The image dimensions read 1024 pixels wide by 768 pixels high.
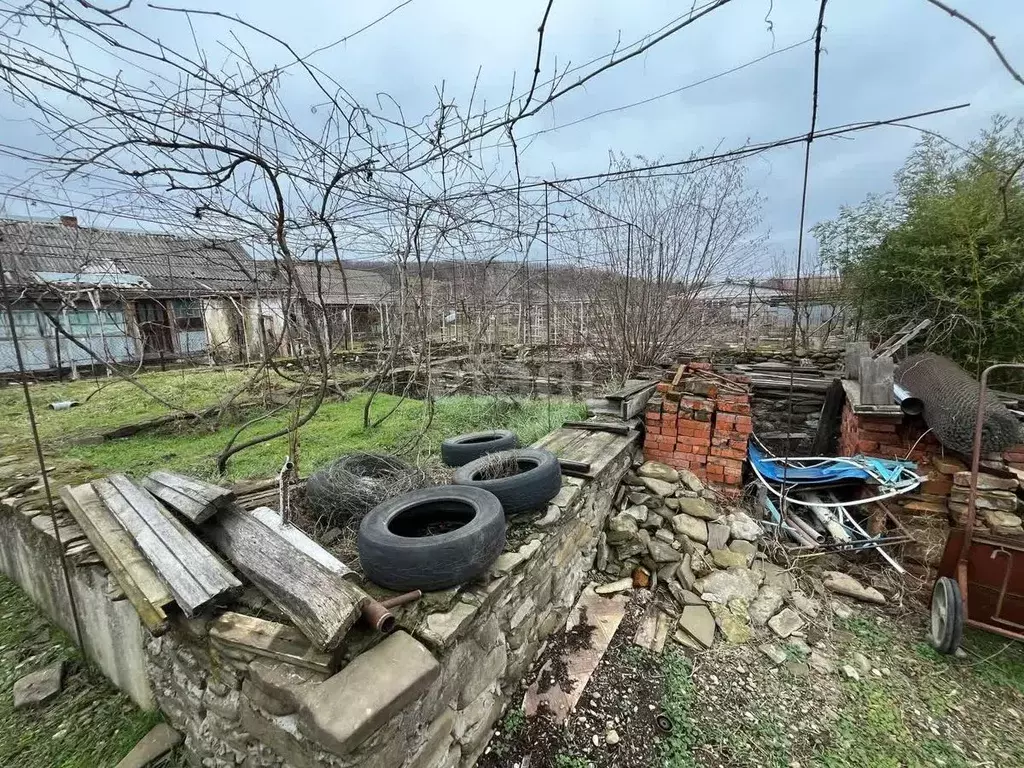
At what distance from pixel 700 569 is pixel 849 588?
3.74ft

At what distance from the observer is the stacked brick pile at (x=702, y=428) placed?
12.6ft

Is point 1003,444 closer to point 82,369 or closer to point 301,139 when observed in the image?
point 301,139

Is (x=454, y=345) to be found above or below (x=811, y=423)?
above

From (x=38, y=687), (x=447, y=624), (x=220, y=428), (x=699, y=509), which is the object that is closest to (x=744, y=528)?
(x=699, y=509)

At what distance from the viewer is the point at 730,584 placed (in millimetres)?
2953

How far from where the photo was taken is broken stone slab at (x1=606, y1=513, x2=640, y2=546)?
3.22m

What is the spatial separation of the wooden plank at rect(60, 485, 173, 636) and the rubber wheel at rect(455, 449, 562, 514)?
1490 millimetres

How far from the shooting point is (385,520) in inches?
81.5

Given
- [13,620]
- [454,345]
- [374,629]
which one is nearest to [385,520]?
[374,629]

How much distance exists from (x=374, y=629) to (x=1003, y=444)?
441cm

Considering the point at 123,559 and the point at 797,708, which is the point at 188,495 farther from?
the point at 797,708

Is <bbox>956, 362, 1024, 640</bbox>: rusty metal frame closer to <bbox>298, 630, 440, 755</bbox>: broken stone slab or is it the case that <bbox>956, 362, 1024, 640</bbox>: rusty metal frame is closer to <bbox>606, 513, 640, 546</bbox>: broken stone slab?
<bbox>606, 513, 640, 546</bbox>: broken stone slab

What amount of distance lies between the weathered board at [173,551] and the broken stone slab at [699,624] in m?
2.61

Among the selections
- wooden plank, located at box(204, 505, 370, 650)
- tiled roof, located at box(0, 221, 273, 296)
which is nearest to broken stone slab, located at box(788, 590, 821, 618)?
wooden plank, located at box(204, 505, 370, 650)
